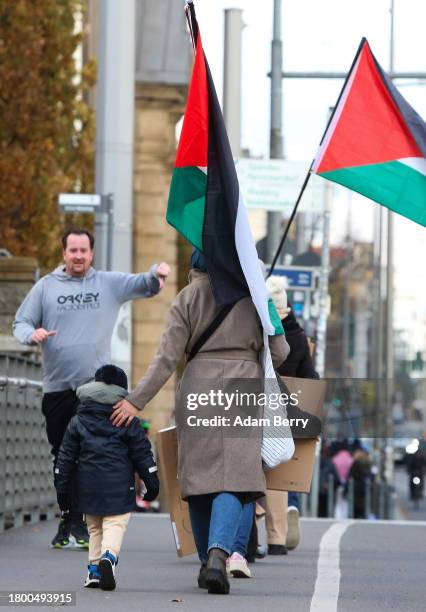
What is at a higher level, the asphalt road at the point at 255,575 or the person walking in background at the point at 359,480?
the asphalt road at the point at 255,575

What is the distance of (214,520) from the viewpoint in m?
9.59

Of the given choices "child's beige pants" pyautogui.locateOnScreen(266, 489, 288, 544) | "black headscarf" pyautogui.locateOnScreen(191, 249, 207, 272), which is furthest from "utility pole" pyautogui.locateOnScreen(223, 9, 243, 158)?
"black headscarf" pyautogui.locateOnScreen(191, 249, 207, 272)

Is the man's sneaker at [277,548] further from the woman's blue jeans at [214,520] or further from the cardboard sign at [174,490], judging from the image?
the woman's blue jeans at [214,520]

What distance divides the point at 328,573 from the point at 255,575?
522 mm

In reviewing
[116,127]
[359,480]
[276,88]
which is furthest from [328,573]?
[359,480]

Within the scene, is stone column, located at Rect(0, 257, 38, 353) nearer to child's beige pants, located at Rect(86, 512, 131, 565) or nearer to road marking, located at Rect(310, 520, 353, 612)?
road marking, located at Rect(310, 520, 353, 612)

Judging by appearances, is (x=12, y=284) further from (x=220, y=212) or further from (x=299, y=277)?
(x=220, y=212)

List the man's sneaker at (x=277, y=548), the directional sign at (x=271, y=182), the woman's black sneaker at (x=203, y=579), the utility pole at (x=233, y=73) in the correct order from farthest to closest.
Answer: the utility pole at (x=233, y=73)
the directional sign at (x=271, y=182)
the man's sneaker at (x=277, y=548)
the woman's black sneaker at (x=203, y=579)

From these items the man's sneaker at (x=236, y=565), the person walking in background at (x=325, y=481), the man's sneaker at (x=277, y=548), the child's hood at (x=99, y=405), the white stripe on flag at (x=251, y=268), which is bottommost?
the person walking in background at (x=325, y=481)

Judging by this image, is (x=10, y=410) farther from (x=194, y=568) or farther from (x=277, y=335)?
(x=277, y=335)

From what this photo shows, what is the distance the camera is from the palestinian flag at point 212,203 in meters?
9.87

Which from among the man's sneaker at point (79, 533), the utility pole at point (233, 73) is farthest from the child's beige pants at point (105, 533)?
the utility pole at point (233, 73)

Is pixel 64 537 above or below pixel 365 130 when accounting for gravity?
below

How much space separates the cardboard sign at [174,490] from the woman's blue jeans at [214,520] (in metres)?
0.56
